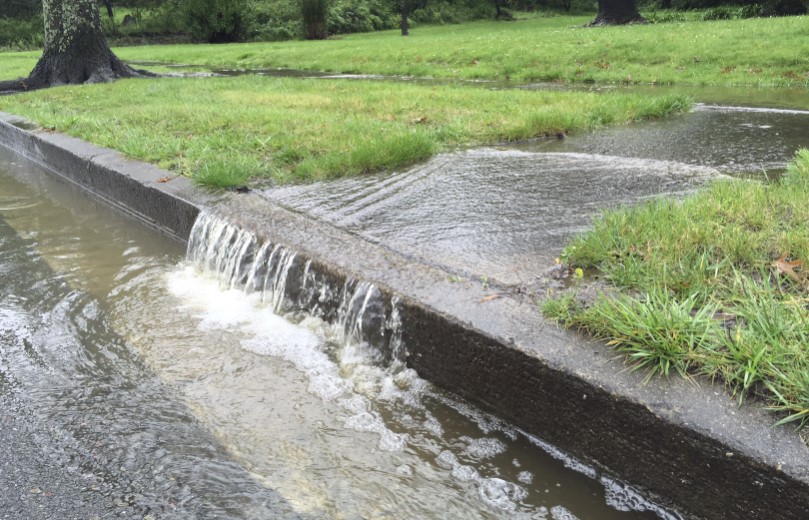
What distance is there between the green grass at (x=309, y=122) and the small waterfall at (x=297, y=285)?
63cm

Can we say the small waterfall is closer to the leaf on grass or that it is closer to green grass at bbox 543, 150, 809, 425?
green grass at bbox 543, 150, 809, 425

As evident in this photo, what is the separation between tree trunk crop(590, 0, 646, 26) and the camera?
23281 mm

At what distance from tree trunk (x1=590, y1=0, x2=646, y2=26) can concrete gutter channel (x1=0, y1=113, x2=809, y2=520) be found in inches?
884

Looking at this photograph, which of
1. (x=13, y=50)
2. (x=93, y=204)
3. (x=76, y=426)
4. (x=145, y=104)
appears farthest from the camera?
(x=13, y=50)

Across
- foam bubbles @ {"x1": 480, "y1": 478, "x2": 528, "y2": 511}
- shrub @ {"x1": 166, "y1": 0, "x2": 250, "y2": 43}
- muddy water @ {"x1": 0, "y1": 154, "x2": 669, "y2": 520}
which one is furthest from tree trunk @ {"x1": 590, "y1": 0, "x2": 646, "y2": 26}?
foam bubbles @ {"x1": 480, "y1": 478, "x2": 528, "y2": 511}

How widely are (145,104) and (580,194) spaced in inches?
265

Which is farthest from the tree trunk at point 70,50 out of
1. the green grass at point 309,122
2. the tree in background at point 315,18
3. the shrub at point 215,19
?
the shrub at point 215,19

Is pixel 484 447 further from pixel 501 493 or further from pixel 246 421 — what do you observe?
pixel 246 421

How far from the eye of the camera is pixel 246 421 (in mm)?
2814

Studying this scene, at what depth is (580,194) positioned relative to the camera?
438cm

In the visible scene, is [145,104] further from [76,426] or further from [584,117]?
[76,426]

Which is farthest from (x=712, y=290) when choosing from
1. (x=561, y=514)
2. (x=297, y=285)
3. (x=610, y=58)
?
(x=610, y=58)

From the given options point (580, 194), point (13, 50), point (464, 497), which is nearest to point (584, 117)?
point (580, 194)

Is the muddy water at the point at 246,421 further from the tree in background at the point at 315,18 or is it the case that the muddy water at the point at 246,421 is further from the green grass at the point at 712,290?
the tree in background at the point at 315,18
